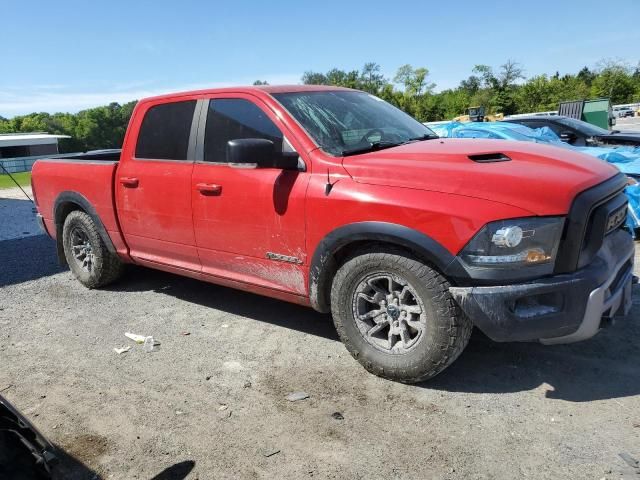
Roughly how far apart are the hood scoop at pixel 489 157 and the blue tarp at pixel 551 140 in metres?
3.66

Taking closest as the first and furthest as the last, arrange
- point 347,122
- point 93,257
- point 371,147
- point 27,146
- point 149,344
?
point 371,147, point 347,122, point 149,344, point 93,257, point 27,146

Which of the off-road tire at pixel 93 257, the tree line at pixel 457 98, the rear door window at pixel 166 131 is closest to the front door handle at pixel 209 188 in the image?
the rear door window at pixel 166 131

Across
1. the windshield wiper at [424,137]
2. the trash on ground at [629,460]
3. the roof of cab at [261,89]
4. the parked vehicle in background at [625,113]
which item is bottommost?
the trash on ground at [629,460]

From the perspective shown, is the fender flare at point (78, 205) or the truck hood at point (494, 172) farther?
the fender flare at point (78, 205)

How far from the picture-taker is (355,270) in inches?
133

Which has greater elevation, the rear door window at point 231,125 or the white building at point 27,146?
the rear door window at point 231,125

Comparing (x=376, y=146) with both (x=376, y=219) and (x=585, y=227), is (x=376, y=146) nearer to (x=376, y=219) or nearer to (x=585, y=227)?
(x=376, y=219)

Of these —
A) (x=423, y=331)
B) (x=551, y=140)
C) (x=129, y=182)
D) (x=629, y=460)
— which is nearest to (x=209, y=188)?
(x=129, y=182)

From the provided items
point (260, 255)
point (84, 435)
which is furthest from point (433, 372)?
point (84, 435)

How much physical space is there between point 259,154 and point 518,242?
1.72 metres

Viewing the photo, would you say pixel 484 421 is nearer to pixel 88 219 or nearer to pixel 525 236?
pixel 525 236

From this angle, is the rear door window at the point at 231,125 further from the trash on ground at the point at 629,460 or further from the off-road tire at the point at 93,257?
the trash on ground at the point at 629,460

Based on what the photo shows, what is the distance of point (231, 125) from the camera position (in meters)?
4.14

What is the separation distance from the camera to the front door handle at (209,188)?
4020 mm
